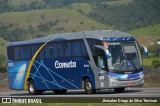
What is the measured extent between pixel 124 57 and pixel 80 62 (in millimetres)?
2800

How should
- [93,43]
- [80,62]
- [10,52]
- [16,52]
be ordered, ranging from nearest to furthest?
[93,43], [80,62], [16,52], [10,52]

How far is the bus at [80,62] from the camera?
108ft

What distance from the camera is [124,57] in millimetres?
33031

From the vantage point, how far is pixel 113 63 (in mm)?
32750

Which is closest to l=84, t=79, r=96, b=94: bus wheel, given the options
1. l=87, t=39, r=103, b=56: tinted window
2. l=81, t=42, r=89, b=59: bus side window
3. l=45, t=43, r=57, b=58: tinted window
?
l=81, t=42, r=89, b=59: bus side window

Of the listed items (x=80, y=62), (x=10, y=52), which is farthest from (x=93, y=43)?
(x=10, y=52)

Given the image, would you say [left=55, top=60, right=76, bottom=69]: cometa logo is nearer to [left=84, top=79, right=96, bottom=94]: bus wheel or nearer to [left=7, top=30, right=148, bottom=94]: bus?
[left=7, top=30, right=148, bottom=94]: bus

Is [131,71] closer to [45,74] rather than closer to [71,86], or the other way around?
[71,86]

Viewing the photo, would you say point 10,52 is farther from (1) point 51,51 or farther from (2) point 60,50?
(2) point 60,50

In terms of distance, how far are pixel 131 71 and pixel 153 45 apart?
146 m

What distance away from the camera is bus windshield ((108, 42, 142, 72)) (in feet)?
108

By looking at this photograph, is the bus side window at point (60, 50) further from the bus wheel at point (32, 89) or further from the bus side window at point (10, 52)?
the bus side window at point (10, 52)

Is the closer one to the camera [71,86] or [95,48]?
[95,48]

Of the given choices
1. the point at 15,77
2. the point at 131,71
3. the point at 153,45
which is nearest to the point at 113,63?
the point at 131,71
